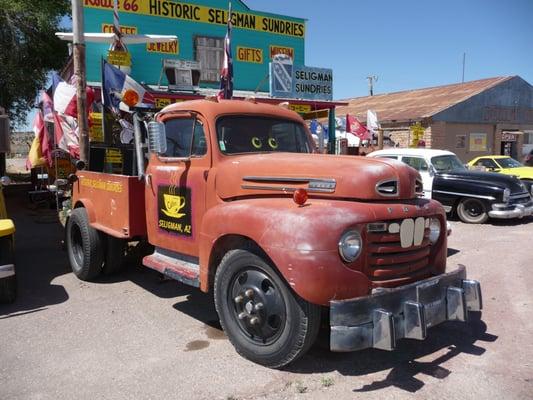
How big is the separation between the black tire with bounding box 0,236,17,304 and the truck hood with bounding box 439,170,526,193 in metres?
9.29

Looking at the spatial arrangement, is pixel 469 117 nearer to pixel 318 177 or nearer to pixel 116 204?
pixel 116 204

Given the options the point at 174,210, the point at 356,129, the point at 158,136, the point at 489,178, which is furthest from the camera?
the point at 356,129

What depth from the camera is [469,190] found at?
11250 millimetres

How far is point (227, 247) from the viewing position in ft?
14.0

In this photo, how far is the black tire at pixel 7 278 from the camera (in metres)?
5.43

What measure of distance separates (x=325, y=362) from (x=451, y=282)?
119 cm

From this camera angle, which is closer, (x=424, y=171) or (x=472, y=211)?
(x=472, y=211)

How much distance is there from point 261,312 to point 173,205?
166 centimetres

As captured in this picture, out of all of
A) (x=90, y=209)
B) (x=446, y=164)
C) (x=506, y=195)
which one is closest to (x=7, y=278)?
(x=90, y=209)

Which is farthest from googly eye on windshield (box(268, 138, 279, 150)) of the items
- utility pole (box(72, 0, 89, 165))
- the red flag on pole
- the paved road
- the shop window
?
the red flag on pole

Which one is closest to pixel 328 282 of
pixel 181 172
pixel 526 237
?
pixel 181 172

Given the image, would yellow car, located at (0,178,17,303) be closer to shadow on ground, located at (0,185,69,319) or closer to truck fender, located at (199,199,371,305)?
shadow on ground, located at (0,185,69,319)

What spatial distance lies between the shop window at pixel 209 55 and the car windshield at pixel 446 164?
744 centimetres

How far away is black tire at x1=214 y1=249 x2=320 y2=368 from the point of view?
365 cm
